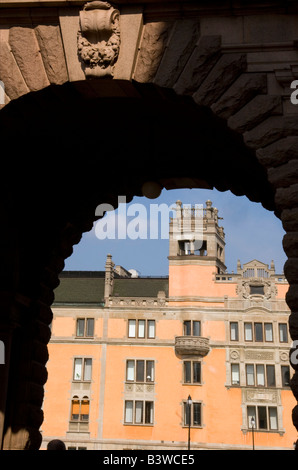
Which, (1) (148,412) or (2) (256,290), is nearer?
(1) (148,412)

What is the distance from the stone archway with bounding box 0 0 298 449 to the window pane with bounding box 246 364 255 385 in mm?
34084

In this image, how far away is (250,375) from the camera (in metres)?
43.2

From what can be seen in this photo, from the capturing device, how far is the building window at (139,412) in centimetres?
4244

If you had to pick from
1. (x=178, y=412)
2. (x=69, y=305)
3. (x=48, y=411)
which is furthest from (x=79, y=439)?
(x=69, y=305)

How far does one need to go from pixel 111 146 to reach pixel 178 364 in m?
35.3

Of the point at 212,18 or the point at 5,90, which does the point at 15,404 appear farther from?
the point at 212,18

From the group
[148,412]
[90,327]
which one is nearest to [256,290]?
[148,412]

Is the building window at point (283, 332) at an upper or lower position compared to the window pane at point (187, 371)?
upper

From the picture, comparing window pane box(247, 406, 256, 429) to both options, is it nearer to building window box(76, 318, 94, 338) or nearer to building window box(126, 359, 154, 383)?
building window box(126, 359, 154, 383)

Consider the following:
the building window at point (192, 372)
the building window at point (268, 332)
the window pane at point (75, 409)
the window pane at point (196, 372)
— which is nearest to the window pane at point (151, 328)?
the building window at point (192, 372)

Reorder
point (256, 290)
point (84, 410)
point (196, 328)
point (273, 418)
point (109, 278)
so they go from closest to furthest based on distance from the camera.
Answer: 1. point (273, 418)
2. point (84, 410)
3. point (196, 328)
4. point (256, 290)
5. point (109, 278)

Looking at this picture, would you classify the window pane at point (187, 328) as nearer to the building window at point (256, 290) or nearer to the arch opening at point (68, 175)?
the building window at point (256, 290)

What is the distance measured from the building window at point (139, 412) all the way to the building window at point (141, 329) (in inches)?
198

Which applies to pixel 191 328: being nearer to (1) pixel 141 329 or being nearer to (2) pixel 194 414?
(1) pixel 141 329
